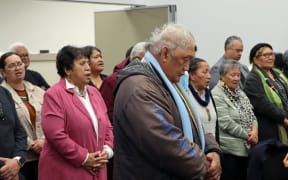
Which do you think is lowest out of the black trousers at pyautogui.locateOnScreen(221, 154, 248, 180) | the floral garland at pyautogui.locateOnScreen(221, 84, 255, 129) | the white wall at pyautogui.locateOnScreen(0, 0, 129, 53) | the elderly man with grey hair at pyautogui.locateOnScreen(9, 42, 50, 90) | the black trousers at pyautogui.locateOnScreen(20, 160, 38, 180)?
the black trousers at pyautogui.locateOnScreen(221, 154, 248, 180)

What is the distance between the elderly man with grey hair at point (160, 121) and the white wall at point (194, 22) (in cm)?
423

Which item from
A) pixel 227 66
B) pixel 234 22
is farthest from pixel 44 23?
pixel 227 66

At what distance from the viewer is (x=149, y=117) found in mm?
1742

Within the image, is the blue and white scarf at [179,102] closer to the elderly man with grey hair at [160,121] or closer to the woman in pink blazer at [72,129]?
the elderly man with grey hair at [160,121]

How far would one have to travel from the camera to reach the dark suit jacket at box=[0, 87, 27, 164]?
2961 mm

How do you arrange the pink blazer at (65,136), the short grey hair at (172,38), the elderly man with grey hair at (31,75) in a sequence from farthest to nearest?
1. the elderly man with grey hair at (31,75)
2. the pink blazer at (65,136)
3. the short grey hair at (172,38)

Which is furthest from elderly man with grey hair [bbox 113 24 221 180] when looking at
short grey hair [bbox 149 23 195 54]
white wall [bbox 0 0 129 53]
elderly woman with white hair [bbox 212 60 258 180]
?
white wall [bbox 0 0 129 53]

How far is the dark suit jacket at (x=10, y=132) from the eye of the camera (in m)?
2.96

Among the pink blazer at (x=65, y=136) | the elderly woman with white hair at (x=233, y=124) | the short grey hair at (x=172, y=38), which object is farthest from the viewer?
the elderly woman with white hair at (x=233, y=124)

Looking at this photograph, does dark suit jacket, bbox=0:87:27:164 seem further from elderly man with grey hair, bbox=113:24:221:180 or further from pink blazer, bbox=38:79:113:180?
elderly man with grey hair, bbox=113:24:221:180

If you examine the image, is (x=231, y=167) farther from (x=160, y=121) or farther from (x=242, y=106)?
(x=160, y=121)

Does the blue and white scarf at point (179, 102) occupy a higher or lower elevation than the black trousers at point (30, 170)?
higher

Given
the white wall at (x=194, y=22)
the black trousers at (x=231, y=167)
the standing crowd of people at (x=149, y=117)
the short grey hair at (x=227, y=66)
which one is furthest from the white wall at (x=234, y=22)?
the black trousers at (x=231, y=167)

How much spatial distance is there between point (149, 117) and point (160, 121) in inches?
1.7
